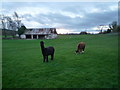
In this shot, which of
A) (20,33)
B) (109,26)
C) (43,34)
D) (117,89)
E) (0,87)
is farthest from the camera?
(109,26)

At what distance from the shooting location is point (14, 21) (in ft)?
164

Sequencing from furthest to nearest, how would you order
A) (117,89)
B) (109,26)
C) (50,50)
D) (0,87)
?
(109,26), (50,50), (0,87), (117,89)

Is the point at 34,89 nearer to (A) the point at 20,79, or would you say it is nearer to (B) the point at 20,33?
(A) the point at 20,79

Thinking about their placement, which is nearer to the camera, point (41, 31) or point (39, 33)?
point (39, 33)

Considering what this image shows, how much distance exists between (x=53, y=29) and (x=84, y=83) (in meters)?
41.5

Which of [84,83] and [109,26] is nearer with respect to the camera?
[84,83]

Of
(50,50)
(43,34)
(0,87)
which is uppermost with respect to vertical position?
(43,34)

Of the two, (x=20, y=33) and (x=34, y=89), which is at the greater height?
(x=20, y=33)

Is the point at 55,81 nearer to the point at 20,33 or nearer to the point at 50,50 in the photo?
the point at 50,50

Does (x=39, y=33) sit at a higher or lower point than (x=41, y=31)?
lower

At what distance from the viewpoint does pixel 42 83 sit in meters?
3.64

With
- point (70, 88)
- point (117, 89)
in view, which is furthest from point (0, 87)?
point (117, 89)

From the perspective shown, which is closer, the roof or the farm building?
the farm building

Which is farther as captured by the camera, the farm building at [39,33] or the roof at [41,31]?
the roof at [41,31]
